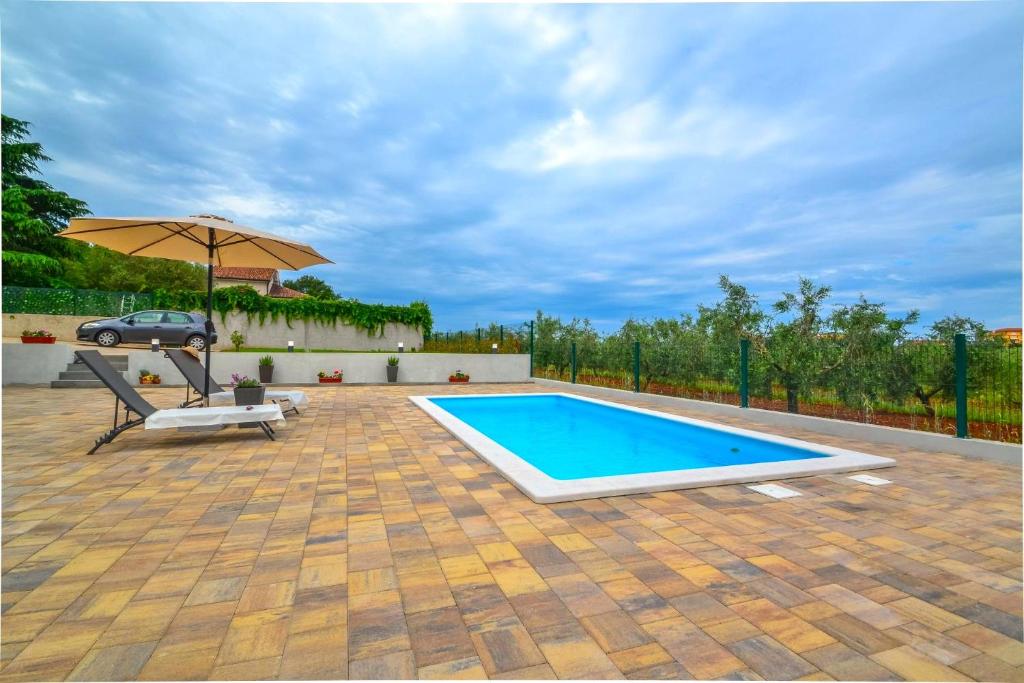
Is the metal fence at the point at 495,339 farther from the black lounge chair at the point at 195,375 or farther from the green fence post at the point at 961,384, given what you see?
the green fence post at the point at 961,384

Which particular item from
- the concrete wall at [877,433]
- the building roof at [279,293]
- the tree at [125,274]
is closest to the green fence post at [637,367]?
the concrete wall at [877,433]

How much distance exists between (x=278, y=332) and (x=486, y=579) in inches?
771

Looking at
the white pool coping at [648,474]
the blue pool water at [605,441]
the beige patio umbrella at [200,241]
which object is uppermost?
the beige patio umbrella at [200,241]

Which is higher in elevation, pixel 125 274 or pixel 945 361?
pixel 125 274

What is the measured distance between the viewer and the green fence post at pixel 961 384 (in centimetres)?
575

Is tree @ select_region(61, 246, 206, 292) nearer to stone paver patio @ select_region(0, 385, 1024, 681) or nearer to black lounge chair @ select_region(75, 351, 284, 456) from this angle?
black lounge chair @ select_region(75, 351, 284, 456)

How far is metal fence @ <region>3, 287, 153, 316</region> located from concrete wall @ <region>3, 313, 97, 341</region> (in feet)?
0.60

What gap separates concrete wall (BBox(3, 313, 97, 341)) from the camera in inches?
643

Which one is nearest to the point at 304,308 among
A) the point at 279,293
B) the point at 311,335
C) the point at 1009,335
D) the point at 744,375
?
the point at 311,335

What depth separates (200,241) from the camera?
6680 mm

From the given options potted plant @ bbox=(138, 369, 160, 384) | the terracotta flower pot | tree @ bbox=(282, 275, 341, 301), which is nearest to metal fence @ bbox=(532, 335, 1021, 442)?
potted plant @ bbox=(138, 369, 160, 384)

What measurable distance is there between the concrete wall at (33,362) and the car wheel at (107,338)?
7.83 ft

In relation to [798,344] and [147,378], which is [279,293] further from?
[798,344]

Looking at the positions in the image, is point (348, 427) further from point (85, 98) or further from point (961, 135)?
point (85, 98)
